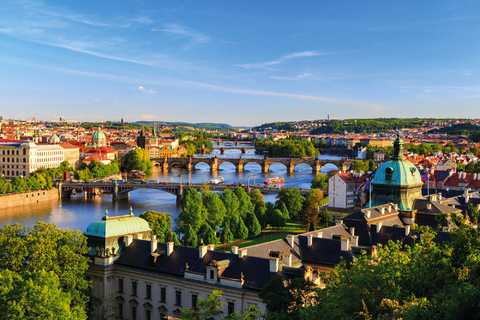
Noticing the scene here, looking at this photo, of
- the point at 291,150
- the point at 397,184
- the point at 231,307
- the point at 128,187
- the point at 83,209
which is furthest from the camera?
the point at 291,150

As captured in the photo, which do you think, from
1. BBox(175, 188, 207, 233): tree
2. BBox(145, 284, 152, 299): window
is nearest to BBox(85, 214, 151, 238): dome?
BBox(145, 284, 152, 299): window

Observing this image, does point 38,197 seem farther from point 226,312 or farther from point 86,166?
point 226,312

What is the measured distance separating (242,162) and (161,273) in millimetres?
105001

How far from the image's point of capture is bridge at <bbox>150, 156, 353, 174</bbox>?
396ft

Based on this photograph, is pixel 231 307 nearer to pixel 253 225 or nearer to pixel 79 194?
pixel 253 225

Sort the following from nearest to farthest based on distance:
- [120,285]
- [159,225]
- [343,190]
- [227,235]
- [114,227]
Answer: [120,285] → [114,227] → [159,225] → [227,235] → [343,190]

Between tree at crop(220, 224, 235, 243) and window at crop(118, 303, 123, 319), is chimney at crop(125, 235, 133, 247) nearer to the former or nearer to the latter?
window at crop(118, 303, 123, 319)

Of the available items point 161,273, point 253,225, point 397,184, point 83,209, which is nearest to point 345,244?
point 161,273

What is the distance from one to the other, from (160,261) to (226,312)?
4482mm

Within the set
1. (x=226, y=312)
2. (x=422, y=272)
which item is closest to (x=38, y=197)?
(x=226, y=312)

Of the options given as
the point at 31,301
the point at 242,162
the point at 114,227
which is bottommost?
the point at 242,162

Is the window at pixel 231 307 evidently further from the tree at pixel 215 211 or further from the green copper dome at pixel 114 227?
the tree at pixel 215 211

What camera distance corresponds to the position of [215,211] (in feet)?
150

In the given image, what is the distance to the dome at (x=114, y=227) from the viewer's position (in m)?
25.3
